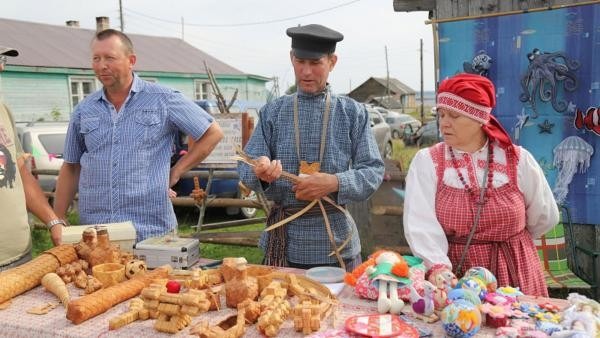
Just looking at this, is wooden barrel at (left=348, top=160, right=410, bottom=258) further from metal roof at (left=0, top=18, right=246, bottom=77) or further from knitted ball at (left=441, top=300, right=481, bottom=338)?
metal roof at (left=0, top=18, right=246, bottom=77)

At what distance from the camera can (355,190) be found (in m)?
2.21

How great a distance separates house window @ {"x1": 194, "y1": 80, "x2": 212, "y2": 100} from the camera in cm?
2206

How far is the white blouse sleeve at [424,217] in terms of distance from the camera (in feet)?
6.07

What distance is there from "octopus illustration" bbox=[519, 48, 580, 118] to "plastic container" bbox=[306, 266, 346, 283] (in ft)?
7.54

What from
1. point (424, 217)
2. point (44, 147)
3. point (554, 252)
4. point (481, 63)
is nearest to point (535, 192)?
point (424, 217)

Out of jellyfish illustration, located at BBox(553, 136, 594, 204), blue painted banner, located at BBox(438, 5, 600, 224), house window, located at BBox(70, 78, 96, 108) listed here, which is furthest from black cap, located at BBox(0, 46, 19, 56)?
house window, located at BBox(70, 78, 96, 108)

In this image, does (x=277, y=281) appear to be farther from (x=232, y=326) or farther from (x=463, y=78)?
(x=463, y=78)

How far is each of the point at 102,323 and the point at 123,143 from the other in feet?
3.42

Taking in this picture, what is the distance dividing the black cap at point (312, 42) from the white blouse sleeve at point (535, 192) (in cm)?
91

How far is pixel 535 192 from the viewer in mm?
1952

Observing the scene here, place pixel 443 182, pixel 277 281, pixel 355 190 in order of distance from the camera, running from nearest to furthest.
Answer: pixel 277 281 < pixel 443 182 < pixel 355 190

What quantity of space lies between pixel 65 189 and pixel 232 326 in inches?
60.5

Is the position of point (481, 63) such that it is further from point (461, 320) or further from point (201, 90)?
point (201, 90)


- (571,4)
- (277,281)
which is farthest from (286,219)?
(571,4)
